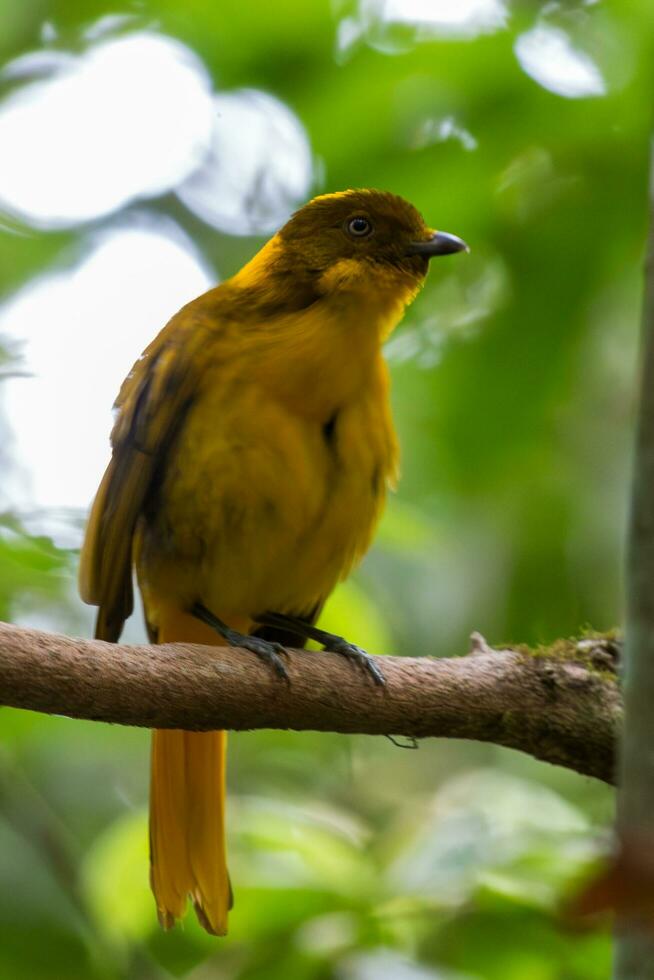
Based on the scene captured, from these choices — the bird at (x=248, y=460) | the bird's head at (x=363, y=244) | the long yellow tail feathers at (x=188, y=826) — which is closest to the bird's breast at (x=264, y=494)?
the bird at (x=248, y=460)

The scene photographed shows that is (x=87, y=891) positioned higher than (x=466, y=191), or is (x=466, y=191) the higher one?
(x=466, y=191)

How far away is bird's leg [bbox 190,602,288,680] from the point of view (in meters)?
2.77

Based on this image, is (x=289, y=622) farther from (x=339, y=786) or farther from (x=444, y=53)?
(x=339, y=786)

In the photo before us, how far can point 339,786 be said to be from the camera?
5.73 m

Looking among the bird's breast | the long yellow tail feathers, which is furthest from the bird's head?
the long yellow tail feathers

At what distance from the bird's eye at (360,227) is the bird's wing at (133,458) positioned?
20.2 inches

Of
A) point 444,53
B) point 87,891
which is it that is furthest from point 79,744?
point 444,53

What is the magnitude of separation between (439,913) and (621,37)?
2.19 metres

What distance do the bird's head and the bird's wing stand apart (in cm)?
37

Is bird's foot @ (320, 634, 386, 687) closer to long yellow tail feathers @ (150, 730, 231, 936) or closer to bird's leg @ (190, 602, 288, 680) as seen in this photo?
bird's leg @ (190, 602, 288, 680)

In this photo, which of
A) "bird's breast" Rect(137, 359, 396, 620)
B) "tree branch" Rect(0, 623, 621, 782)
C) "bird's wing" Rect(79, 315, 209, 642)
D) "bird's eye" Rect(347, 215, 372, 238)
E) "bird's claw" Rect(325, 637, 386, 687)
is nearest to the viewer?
"tree branch" Rect(0, 623, 621, 782)

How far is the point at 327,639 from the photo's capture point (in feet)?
11.4

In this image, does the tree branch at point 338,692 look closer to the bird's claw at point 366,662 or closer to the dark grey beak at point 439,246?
the bird's claw at point 366,662

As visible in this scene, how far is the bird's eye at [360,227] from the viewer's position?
357cm
